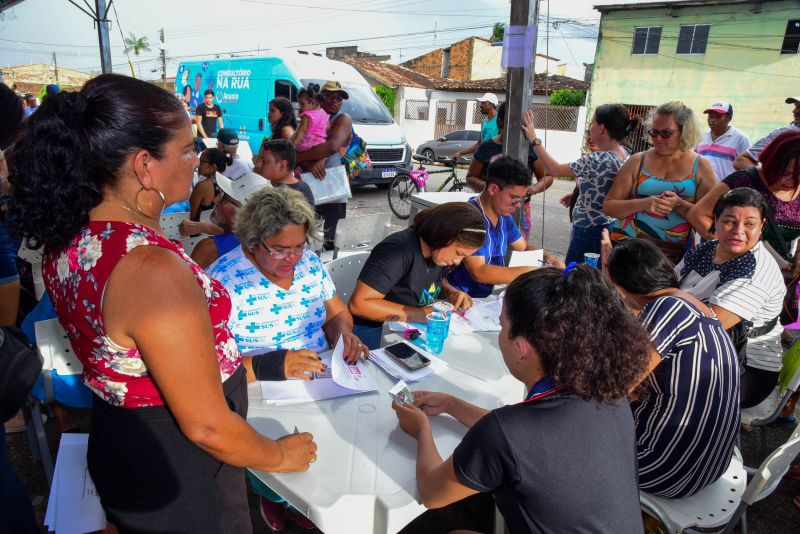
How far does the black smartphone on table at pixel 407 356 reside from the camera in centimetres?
201

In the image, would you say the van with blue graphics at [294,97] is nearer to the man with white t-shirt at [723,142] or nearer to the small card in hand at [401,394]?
the man with white t-shirt at [723,142]

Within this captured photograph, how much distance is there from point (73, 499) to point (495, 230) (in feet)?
8.63

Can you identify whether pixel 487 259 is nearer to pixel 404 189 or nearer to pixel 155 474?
pixel 155 474

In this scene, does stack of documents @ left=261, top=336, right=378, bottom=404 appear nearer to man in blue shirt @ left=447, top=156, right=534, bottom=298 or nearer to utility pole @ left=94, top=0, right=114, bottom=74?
man in blue shirt @ left=447, top=156, right=534, bottom=298

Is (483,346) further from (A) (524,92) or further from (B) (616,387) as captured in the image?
(A) (524,92)

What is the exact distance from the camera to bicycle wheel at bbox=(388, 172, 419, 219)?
9227 millimetres

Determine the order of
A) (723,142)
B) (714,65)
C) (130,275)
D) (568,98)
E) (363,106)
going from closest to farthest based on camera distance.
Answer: (130,275), (723,142), (363,106), (714,65), (568,98)

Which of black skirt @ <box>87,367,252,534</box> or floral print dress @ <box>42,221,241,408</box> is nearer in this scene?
floral print dress @ <box>42,221,241,408</box>

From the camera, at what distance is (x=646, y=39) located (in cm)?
2214

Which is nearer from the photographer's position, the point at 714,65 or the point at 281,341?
the point at 281,341

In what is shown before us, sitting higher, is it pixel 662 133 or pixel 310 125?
pixel 662 133

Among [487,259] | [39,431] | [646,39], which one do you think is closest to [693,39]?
[646,39]

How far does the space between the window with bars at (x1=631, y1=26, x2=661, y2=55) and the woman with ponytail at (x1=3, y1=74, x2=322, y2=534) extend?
84.8 ft

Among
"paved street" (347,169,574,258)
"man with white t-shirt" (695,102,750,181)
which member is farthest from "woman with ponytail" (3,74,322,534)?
"man with white t-shirt" (695,102,750,181)
